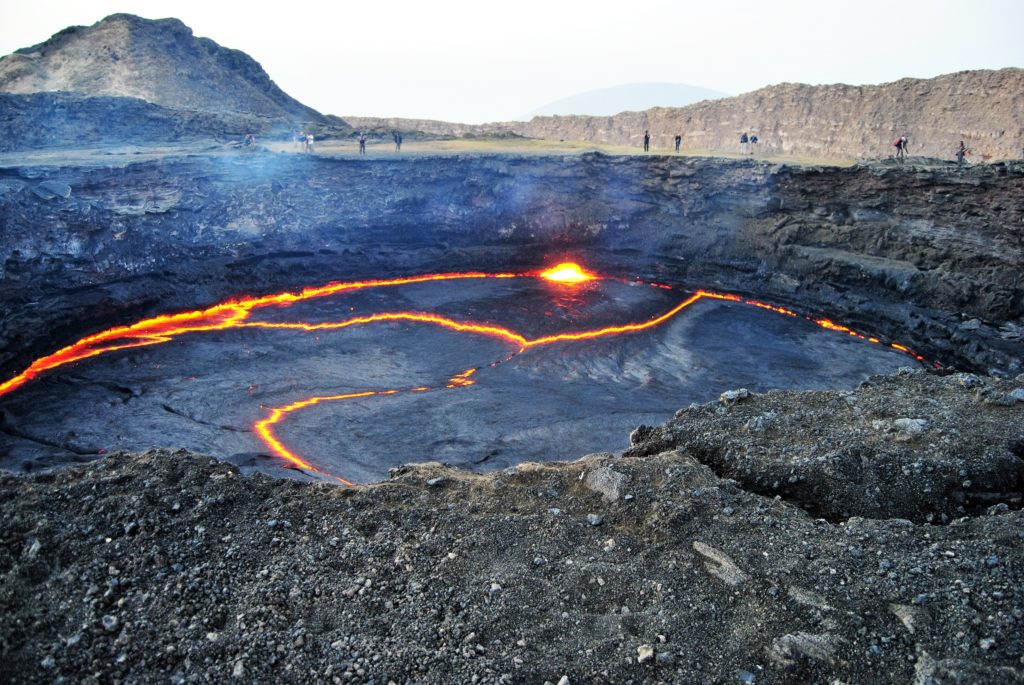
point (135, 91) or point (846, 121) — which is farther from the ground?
point (135, 91)

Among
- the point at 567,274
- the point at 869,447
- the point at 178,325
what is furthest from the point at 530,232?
the point at 869,447

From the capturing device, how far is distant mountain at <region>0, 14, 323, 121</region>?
1490 inches

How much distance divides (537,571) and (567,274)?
21092mm

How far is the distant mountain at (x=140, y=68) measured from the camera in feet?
124

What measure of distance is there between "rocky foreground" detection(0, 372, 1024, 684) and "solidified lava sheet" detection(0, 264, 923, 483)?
5.71 meters

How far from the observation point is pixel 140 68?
39.2 metres

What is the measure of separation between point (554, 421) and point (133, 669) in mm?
10959

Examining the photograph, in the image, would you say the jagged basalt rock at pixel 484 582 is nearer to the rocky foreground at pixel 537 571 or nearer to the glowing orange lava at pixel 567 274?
the rocky foreground at pixel 537 571

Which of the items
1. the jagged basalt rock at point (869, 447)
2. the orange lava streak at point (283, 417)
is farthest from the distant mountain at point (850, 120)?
the jagged basalt rock at point (869, 447)

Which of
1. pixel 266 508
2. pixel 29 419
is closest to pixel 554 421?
→ pixel 266 508

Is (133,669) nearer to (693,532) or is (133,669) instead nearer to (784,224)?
(693,532)

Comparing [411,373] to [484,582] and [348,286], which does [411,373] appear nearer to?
[348,286]

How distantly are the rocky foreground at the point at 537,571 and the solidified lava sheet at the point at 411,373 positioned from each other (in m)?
5.71

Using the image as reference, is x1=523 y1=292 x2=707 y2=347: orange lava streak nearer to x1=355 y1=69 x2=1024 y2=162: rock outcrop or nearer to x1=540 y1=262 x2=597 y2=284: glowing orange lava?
x1=540 y1=262 x2=597 y2=284: glowing orange lava
